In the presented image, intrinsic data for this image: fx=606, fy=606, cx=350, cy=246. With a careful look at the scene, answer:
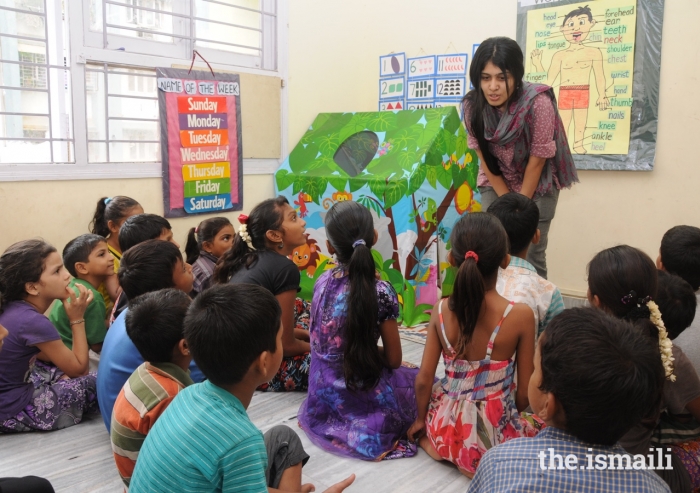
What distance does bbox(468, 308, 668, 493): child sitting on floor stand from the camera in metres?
0.94

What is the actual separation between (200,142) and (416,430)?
2275 millimetres

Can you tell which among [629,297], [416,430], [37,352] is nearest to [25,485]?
[37,352]

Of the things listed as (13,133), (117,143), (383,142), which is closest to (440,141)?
(383,142)

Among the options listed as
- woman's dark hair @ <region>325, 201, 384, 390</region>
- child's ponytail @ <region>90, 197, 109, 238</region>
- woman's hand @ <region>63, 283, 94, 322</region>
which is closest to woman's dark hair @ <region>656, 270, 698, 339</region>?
woman's dark hair @ <region>325, 201, 384, 390</region>

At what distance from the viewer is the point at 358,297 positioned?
75.9 inches

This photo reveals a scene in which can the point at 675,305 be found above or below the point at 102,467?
above

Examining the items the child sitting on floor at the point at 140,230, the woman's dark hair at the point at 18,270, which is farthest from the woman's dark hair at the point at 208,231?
the woman's dark hair at the point at 18,270

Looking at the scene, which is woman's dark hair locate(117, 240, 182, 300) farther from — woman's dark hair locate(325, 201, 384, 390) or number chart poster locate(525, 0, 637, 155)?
number chart poster locate(525, 0, 637, 155)

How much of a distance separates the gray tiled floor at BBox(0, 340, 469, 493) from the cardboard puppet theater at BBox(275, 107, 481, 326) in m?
1.28

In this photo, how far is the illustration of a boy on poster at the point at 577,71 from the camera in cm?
333

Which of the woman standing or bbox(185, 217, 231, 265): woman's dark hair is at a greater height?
the woman standing

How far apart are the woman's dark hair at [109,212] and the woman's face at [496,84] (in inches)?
67.4

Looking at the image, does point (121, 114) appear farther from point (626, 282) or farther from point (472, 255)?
point (626, 282)

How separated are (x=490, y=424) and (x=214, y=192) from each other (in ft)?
7.85
